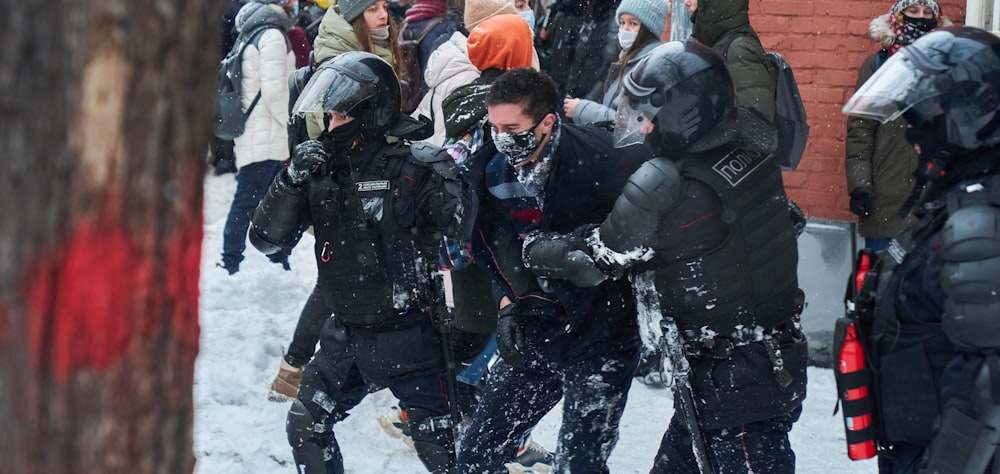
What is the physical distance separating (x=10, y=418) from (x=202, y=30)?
1.92ft

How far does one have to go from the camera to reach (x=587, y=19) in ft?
22.4

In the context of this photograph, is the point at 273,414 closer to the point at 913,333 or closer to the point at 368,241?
the point at 368,241

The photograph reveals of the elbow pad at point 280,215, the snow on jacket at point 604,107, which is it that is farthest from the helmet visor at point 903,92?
the elbow pad at point 280,215

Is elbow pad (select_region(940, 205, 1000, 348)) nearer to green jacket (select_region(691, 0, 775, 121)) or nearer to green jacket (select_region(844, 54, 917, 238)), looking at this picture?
green jacket (select_region(691, 0, 775, 121))

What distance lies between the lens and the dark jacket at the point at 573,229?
154 inches

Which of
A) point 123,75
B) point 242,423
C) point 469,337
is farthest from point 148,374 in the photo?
point 242,423

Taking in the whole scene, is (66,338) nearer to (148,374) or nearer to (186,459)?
(148,374)

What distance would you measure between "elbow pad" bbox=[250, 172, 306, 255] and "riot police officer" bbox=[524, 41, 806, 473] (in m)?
1.17

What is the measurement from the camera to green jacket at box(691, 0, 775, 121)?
208 inches

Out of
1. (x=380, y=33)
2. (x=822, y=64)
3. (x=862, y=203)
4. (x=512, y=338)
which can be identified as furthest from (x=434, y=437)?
(x=822, y=64)

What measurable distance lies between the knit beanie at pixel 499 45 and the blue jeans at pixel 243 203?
8.80 feet

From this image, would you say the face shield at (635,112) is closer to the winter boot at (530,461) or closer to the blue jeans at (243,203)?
the winter boot at (530,461)

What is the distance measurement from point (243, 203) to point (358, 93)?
321 centimetres

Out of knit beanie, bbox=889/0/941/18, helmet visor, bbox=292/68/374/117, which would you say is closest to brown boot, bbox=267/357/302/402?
helmet visor, bbox=292/68/374/117
